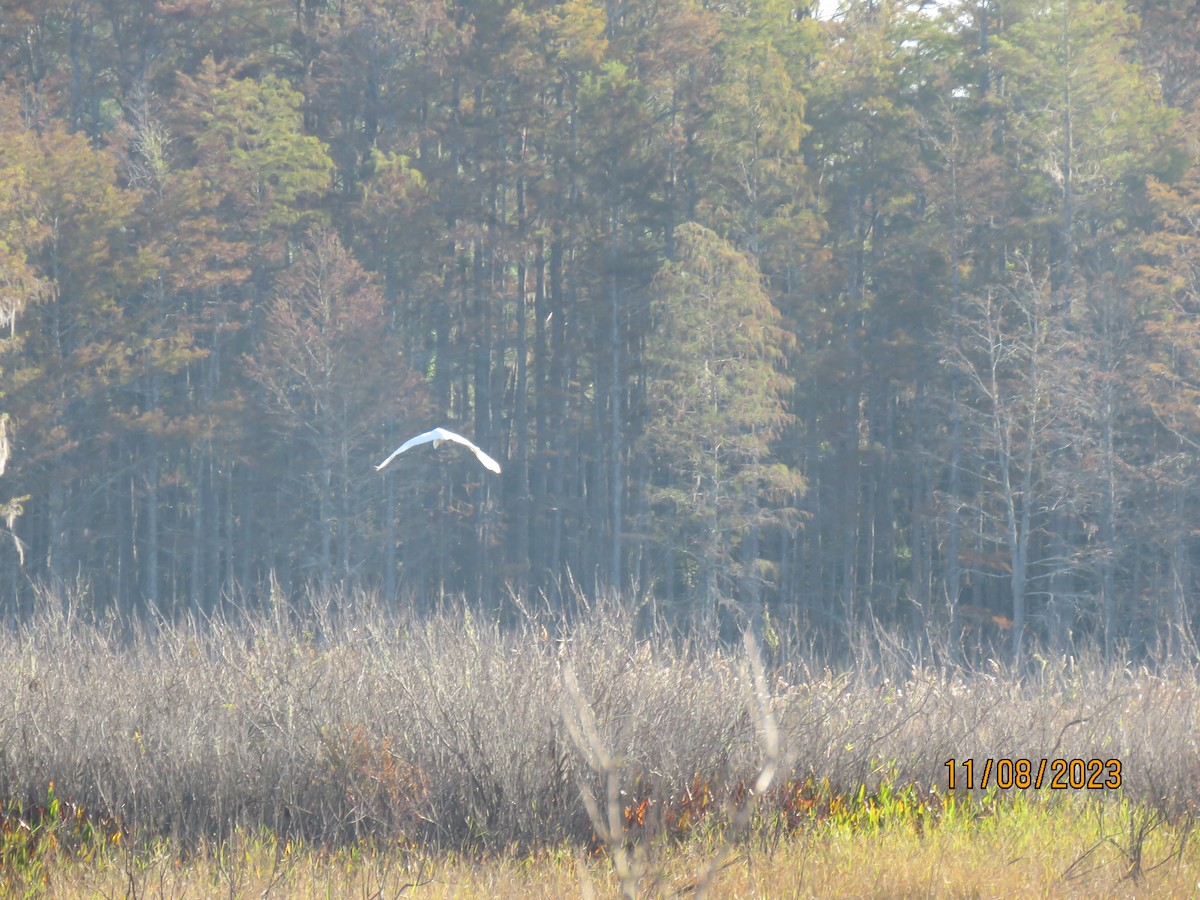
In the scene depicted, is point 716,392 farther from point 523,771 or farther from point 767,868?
point 767,868

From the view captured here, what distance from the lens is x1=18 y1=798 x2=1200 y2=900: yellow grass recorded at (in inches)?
290

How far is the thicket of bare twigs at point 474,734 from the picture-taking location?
9.08m

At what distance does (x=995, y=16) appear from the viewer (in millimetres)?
33812

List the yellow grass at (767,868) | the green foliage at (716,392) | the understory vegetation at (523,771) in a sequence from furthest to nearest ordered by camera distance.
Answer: the green foliage at (716,392) < the understory vegetation at (523,771) < the yellow grass at (767,868)

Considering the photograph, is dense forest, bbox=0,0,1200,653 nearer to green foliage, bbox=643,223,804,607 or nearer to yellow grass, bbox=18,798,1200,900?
green foliage, bbox=643,223,804,607

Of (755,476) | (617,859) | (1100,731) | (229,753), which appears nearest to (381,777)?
(229,753)

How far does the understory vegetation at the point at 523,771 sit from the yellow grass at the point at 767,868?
1.2 inches

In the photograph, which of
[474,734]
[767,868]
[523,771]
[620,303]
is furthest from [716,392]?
[767,868]

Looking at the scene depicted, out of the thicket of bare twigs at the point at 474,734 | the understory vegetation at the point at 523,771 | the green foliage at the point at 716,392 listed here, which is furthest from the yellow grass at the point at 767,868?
the green foliage at the point at 716,392

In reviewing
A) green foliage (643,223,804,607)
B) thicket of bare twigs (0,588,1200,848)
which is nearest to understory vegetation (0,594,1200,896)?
thicket of bare twigs (0,588,1200,848)

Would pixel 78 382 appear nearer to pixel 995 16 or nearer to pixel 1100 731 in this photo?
pixel 995 16

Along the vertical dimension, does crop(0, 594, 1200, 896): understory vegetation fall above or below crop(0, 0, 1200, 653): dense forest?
below

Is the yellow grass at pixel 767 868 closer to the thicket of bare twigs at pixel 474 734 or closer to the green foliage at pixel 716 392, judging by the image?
the thicket of bare twigs at pixel 474 734

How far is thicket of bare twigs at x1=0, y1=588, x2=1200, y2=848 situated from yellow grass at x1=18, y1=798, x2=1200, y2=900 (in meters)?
0.41
